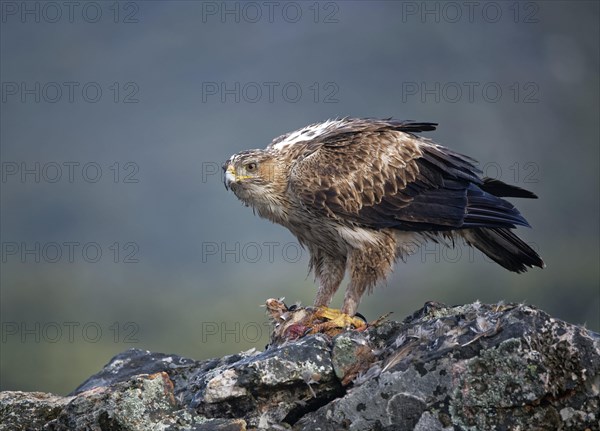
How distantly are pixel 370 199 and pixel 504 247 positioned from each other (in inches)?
67.8

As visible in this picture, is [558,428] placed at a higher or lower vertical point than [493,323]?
lower

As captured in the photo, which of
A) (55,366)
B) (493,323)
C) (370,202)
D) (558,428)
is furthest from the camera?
(55,366)

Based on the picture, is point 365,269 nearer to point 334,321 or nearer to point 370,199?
point 370,199

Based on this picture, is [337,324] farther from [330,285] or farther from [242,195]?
[242,195]

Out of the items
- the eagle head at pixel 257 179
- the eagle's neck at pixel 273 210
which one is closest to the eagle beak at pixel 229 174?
the eagle head at pixel 257 179

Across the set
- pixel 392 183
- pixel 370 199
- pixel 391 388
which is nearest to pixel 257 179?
pixel 370 199

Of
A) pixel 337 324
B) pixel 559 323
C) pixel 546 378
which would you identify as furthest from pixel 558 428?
pixel 337 324

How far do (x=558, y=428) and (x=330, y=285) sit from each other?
4567 mm

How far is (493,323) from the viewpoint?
653 centimetres

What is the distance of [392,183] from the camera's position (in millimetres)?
10219

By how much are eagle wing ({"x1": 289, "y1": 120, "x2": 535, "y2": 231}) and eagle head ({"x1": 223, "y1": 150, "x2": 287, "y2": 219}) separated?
0.63 ft

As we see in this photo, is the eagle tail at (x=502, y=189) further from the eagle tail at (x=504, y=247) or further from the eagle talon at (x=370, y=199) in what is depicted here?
the eagle tail at (x=504, y=247)

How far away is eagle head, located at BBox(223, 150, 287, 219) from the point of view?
33.1 feet

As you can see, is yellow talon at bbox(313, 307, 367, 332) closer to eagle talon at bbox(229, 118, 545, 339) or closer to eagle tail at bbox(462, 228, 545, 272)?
eagle talon at bbox(229, 118, 545, 339)
